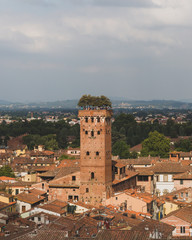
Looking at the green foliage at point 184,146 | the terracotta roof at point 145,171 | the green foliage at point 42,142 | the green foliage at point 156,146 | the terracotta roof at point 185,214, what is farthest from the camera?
the green foliage at point 42,142

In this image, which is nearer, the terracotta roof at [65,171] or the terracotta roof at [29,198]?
the terracotta roof at [29,198]

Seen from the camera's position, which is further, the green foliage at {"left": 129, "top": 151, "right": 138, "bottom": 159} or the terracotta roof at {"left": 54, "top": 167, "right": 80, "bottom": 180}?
the green foliage at {"left": 129, "top": 151, "right": 138, "bottom": 159}

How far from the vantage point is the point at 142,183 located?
2240 inches

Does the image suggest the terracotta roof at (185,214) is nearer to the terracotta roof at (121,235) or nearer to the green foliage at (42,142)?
the terracotta roof at (121,235)

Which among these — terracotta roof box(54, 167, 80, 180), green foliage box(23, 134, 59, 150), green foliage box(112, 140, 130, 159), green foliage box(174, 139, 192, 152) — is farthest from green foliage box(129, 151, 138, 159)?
terracotta roof box(54, 167, 80, 180)

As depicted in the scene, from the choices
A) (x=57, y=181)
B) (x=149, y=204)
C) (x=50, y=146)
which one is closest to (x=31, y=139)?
(x=50, y=146)

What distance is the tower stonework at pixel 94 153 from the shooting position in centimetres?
4941

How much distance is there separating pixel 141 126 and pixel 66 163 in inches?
2776

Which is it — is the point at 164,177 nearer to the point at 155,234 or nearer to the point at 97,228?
the point at 97,228

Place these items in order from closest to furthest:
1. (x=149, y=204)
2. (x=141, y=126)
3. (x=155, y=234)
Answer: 1. (x=155, y=234)
2. (x=149, y=204)
3. (x=141, y=126)

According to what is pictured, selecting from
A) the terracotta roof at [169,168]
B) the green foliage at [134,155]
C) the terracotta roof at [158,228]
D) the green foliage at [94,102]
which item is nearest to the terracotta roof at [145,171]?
the terracotta roof at [169,168]

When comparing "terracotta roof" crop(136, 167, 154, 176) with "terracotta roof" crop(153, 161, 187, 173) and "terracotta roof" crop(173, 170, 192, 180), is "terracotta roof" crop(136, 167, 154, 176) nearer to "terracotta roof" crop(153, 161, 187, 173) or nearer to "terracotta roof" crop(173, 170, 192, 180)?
"terracotta roof" crop(153, 161, 187, 173)

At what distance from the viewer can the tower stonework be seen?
49.4 m

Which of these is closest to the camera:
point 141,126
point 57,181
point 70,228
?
point 70,228
